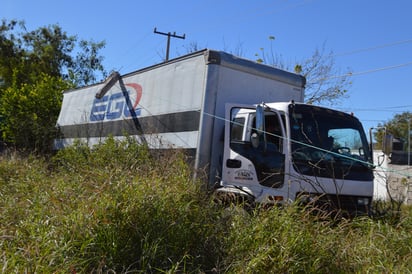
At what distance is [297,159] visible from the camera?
19.6 feet

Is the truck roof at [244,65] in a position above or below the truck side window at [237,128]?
above

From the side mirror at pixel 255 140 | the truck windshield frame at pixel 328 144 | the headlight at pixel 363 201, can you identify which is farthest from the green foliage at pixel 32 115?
the headlight at pixel 363 201

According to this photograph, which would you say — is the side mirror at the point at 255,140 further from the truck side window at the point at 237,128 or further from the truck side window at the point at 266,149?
the truck side window at the point at 237,128

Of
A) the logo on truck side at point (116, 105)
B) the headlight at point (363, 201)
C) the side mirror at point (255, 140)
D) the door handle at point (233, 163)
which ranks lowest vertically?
the headlight at point (363, 201)

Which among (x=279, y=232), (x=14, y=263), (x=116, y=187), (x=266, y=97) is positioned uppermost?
(x=266, y=97)

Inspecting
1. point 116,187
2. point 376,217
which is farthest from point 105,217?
point 376,217

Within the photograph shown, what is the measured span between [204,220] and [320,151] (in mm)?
2344

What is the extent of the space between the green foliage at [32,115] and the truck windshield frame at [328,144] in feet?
32.3

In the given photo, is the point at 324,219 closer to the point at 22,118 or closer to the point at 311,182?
the point at 311,182

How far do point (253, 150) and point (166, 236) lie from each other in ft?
8.20

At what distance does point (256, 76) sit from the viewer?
25.4 feet

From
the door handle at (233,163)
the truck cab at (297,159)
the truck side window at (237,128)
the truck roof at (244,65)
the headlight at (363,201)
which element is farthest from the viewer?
the truck roof at (244,65)

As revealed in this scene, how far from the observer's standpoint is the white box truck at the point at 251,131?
602 cm

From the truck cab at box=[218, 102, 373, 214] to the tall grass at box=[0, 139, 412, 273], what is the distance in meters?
0.82
